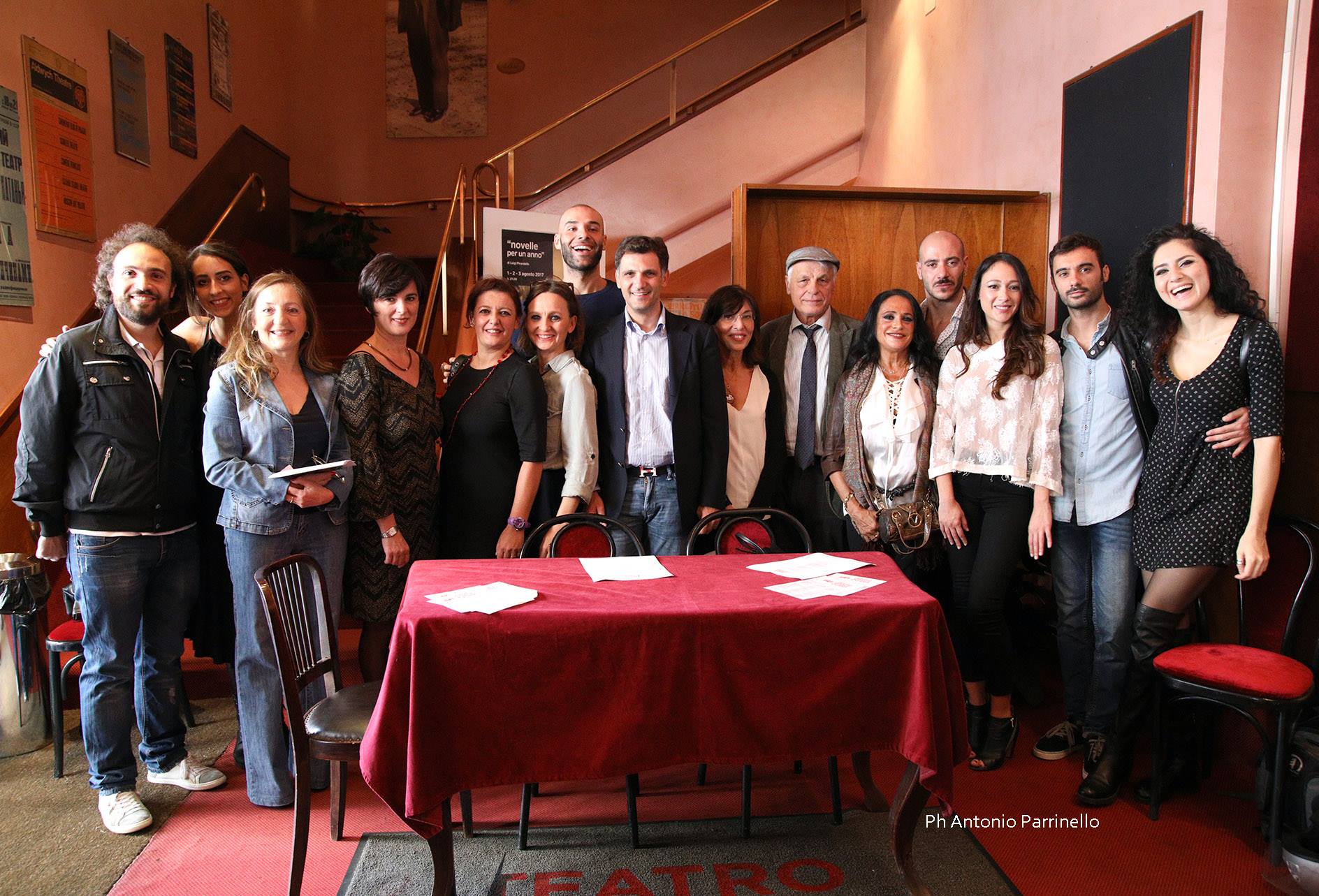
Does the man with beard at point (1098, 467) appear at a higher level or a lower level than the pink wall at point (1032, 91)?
lower

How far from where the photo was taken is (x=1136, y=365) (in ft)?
9.57

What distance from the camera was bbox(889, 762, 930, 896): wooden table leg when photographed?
2.27m

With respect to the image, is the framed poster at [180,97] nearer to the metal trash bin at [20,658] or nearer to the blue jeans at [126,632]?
the metal trash bin at [20,658]

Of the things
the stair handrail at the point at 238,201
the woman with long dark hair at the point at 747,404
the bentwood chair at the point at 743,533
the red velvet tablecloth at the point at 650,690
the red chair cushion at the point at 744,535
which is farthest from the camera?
the stair handrail at the point at 238,201

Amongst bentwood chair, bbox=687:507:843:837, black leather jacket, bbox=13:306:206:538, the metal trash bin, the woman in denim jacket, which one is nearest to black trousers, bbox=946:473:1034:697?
bentwood chair, bbox=687:507:843:837

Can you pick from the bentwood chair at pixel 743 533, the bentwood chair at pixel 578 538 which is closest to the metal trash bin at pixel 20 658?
the bentwood chair at pixel 578 538

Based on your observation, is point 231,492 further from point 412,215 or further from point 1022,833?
point 412,215

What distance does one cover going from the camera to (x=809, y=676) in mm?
2189

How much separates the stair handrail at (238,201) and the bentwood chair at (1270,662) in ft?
19.4

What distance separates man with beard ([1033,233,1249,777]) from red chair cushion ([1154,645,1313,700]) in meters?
0.33

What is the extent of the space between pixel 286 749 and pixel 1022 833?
2.35 metres

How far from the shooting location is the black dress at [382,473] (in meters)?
2.92

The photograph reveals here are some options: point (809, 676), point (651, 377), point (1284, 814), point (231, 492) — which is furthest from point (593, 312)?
point (1284, 814)

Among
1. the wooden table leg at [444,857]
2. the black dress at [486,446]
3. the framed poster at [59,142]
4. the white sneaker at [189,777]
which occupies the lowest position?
the white sneaker at [189,777]
